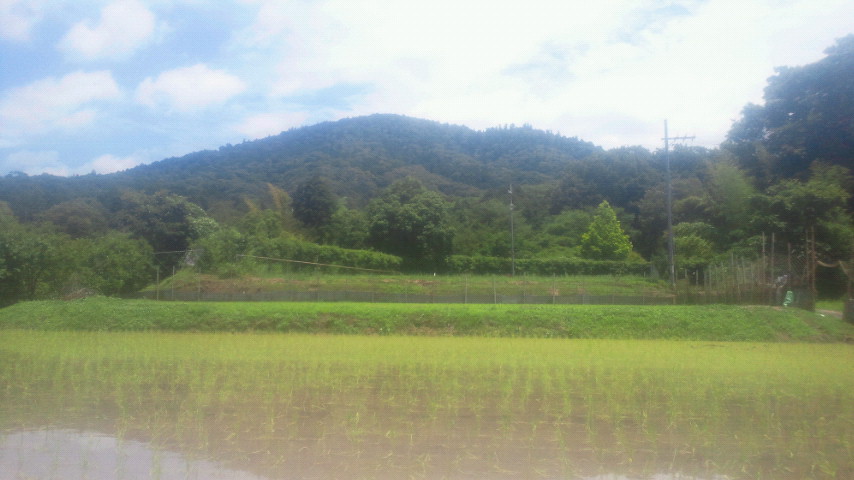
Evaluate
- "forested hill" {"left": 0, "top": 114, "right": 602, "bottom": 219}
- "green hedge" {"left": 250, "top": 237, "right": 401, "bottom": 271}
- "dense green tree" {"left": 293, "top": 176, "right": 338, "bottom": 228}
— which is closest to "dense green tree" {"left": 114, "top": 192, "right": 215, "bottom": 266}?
"green hedge" {"left": 250, "top": 237, "right": 401, "bottom": 271}

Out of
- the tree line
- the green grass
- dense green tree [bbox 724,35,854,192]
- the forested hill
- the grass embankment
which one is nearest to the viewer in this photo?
the grass embankment

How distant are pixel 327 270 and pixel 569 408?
3045 cm

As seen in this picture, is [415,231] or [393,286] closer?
[393,286]

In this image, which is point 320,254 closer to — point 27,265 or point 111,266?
point 111,266

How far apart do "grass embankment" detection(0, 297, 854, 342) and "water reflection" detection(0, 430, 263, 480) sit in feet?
39.6

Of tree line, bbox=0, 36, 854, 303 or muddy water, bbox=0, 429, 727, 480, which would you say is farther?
tree line, bbox=0, 36, 854, 303

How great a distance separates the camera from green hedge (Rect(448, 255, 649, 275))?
1640 inches

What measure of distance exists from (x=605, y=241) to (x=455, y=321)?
2898 centimetres

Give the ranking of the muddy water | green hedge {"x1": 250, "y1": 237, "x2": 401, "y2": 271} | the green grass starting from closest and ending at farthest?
the muddy water < the green grass < green hedge {"x1": 250, "y1": 237, "x2": 401, "y2": 271}

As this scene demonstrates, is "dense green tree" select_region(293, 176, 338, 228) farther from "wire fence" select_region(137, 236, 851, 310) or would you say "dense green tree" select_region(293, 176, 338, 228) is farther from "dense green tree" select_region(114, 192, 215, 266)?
"wire fence" select_region(137, 236, 851, 310)

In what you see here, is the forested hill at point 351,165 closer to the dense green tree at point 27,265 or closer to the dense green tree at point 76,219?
the dense green tree at point 76,219

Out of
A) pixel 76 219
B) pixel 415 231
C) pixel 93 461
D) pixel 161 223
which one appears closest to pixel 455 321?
pixel 93 461

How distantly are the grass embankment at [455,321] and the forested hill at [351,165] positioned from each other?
33368 mm

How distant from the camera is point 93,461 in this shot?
211 inches
